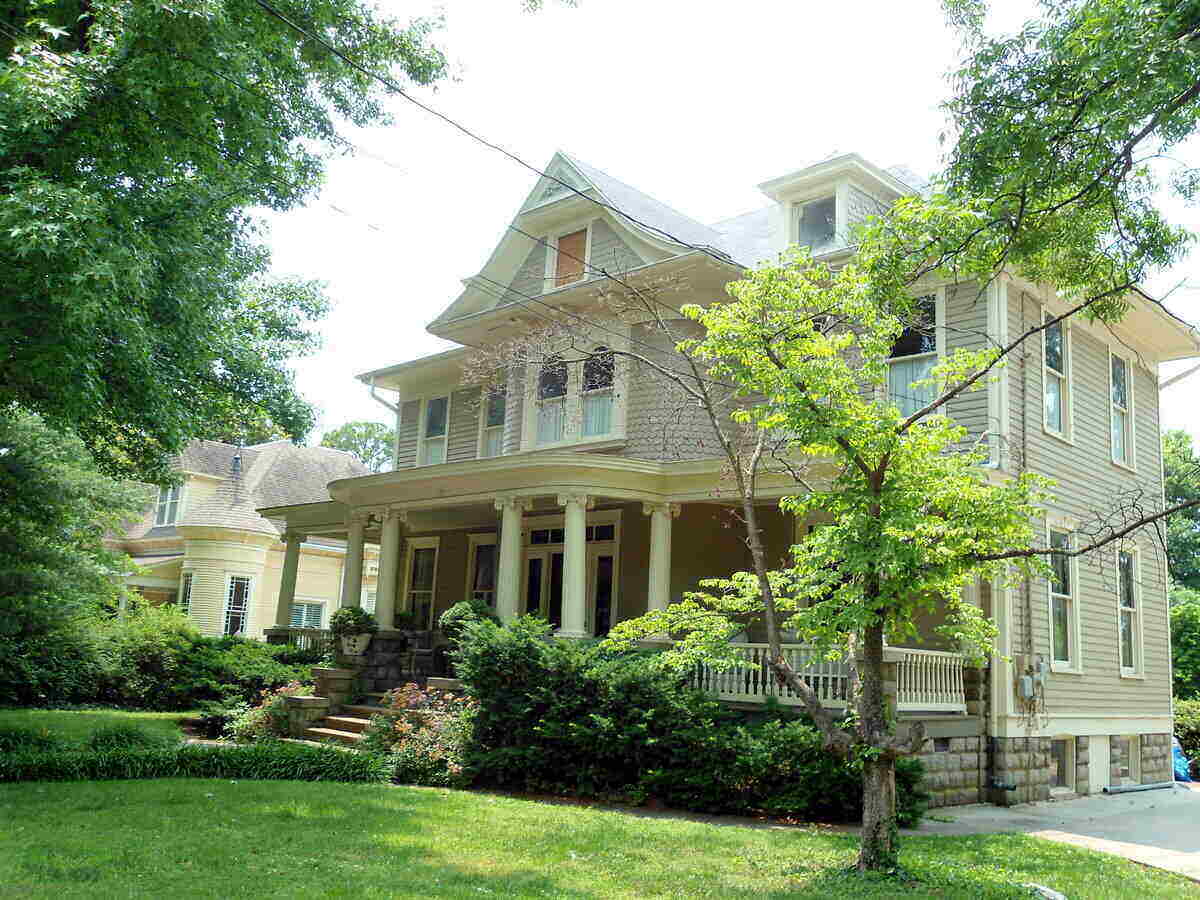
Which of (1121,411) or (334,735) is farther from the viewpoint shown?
(1121,411)

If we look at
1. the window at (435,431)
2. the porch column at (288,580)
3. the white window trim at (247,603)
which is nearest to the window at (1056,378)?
the window at (435,431)

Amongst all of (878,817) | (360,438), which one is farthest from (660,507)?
(360,438)

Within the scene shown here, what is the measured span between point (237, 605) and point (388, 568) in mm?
15437

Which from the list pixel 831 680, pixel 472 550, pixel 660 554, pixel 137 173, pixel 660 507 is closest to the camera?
pixel 137 173

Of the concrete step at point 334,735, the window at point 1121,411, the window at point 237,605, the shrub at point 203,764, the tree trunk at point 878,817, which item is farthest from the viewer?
the window at point 237,605

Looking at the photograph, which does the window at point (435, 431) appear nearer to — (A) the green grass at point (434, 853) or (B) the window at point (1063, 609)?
(A) the green grass at point (434, 853)

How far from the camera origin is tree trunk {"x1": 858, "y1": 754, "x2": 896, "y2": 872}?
23.5 feet

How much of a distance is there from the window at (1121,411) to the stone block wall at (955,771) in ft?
22.0

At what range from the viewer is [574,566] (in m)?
13.7

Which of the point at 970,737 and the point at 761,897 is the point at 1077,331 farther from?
the point at 761,897

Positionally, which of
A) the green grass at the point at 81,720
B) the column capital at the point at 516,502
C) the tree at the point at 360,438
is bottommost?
the green grass at the point at 81,720

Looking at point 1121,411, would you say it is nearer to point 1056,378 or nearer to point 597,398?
point 1056,378

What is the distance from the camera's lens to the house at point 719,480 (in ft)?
41.5

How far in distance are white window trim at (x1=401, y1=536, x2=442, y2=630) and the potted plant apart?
4310 mm
